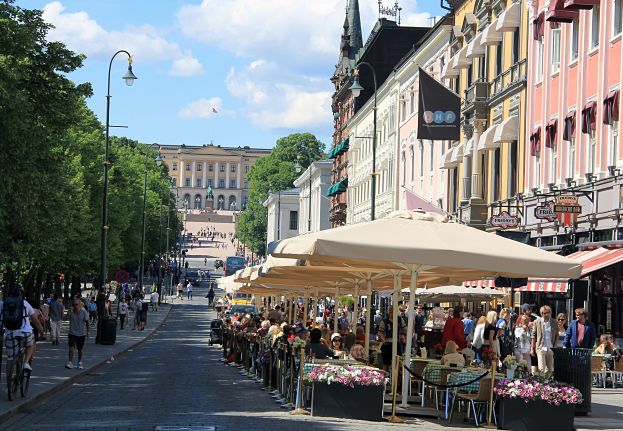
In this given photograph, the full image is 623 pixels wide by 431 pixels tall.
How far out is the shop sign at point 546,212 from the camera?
34.2m

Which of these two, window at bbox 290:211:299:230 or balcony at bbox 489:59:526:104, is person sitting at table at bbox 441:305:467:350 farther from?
window at bbox 290:211:299:230

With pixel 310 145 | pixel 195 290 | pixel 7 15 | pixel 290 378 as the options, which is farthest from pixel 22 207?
pixel 310 145

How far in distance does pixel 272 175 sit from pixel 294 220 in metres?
7.43

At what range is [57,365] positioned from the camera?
32.4 metres

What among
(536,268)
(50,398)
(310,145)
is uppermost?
(310,145)

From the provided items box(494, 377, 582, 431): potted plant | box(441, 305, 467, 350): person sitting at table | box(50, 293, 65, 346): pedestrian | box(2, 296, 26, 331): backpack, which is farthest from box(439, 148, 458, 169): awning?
box(494, 377, 582, 431): potted plant

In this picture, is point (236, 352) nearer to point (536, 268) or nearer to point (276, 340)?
point (276, 340)

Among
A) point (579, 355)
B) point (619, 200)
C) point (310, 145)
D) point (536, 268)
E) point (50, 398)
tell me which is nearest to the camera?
point (536, 268)

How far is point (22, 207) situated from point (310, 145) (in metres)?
132

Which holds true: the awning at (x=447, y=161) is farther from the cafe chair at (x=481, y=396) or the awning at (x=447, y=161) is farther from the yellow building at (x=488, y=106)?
the cafe chair at (x=481, y=396)

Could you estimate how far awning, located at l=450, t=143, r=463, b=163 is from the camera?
51.3 metres

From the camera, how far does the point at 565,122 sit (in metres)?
37.1

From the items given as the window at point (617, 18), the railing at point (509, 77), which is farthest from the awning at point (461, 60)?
the window at point (617, 18)

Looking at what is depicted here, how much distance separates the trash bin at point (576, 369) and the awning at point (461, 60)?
1244 inches
